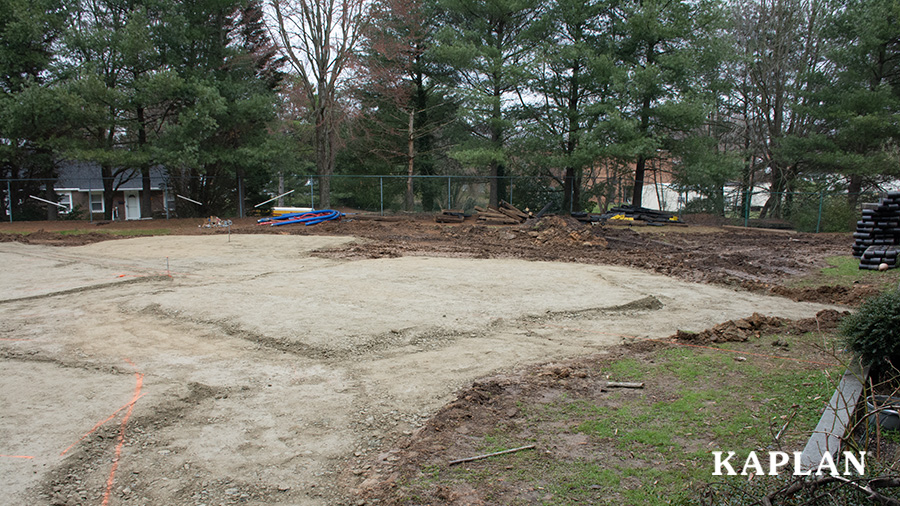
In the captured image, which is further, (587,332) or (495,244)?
(495,244)

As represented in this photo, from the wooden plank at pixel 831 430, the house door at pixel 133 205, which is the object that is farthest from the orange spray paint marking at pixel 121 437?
the house door at pixel 133 205

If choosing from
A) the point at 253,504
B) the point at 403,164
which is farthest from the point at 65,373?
the point at 403,164

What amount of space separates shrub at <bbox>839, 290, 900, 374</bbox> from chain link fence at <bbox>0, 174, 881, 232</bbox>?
20.9 metres

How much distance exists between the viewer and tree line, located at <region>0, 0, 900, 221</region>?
21172 mm

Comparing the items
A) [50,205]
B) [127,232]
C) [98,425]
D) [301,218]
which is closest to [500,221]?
[301,218]

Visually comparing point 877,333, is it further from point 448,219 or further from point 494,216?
point 448,219

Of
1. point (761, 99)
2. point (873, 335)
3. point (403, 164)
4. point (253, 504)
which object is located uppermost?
point (761, 99)

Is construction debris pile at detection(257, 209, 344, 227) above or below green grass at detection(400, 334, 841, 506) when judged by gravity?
above

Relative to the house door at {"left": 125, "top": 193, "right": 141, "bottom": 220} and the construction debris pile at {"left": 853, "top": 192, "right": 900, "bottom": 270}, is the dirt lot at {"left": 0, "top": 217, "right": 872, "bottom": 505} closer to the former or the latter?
the construction debris pile at {"left": 853, "top": 192, "right": 900, "bottom": 270}

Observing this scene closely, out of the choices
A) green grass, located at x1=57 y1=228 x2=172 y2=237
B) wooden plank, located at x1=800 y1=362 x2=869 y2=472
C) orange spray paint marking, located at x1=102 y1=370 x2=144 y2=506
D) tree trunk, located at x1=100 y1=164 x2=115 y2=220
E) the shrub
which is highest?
tree trunk, located at x1=100 y1=164 x2=115 y2=220

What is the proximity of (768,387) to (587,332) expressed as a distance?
2454 millimetres

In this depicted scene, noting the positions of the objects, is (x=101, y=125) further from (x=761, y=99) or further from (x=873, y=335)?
(x=761, y=99)

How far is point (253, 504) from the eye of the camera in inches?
123

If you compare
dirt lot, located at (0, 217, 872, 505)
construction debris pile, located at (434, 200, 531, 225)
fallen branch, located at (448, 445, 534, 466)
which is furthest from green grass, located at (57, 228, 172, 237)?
fallen branch, located at (448, 445, 534, 466)
